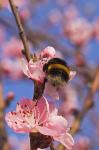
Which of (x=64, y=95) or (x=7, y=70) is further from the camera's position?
(x=7, y=70)

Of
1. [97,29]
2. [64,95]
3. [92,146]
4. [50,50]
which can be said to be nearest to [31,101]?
[50,50]

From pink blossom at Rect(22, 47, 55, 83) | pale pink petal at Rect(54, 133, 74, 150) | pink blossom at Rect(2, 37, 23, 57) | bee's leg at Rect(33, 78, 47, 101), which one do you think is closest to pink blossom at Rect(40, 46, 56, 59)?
pink blossom at Rect(22, 47, 55, 83)

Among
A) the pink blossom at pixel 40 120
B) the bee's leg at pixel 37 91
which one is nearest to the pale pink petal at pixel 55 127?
the pink blossom at pixel 40 120

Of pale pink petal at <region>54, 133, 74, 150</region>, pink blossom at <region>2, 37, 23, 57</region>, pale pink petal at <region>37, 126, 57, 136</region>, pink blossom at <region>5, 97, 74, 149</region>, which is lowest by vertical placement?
pale pink petal at <region>54, 133, 74, 150</region>

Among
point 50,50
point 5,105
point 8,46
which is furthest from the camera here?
point 8,46

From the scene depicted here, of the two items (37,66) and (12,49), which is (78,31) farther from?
(37,66)

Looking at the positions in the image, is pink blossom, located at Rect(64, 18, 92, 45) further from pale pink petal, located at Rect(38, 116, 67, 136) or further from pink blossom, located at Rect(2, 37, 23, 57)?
pale pink petal, located at Rect(38, 116, 67, 136)

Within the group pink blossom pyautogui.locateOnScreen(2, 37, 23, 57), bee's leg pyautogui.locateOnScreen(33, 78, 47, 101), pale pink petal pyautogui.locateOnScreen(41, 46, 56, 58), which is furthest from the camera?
pink blossom pyautogui.locateOnScreen(2, 37, 23, 57)

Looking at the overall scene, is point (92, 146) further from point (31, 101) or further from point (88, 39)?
point (31, 101)
